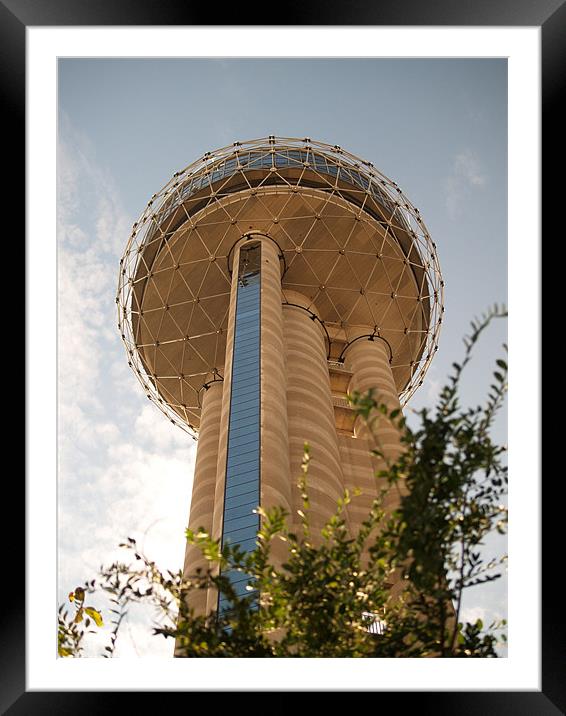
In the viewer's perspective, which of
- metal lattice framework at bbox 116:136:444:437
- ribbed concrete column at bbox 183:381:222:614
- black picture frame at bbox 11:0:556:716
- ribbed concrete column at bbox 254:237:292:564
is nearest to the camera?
black picture frame at bbox 11:0:556:716

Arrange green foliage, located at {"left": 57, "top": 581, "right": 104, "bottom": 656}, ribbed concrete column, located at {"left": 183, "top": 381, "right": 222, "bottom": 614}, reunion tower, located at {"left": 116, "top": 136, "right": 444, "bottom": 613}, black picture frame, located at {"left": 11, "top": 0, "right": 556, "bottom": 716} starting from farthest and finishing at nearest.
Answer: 1. reunion tower, located at {"left": 116, "top": 136, "right": 444, "bottom": 613}
2. ribbed concrete column, located at {"left": 183, "top": 381, "right": 222, "bottom": 614}
3. green foliage, located at {"left": 57, "top": 581, "right": 104, "bottom": 656}
4. black picture frame, located at {"left": 11, "top": 0, "right": 556, "bottom": 716}

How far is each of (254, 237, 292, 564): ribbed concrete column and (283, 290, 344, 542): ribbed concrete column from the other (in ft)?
5.09

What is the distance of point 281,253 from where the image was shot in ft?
136

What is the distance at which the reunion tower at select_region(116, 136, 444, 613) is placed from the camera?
36.2m

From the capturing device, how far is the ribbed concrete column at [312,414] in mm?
28297

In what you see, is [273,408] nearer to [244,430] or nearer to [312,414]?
[244,430]

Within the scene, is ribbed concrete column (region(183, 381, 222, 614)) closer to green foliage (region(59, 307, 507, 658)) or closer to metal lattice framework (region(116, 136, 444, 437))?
metal lattice framework (region(116, 136, 444, 437))

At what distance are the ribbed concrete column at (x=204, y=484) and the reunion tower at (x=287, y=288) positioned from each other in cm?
9

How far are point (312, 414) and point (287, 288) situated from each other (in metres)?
11.5

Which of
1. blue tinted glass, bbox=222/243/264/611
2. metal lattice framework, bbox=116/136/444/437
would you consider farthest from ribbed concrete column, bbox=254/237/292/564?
metal lattice framework, bbox=116/136/444/437

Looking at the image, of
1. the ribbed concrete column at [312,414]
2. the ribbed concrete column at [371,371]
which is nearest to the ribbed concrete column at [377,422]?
the ribbed concrete column at [371,371]

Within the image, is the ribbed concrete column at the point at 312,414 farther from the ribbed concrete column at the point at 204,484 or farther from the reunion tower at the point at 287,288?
the ribbed concrete column at the point at 204,484
